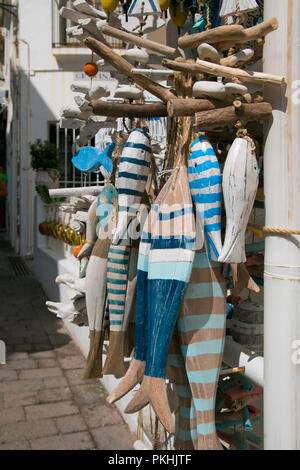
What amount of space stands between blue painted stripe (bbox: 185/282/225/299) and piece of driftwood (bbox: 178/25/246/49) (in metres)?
0.67

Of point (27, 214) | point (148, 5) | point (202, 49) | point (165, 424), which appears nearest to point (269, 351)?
point (165, 424)

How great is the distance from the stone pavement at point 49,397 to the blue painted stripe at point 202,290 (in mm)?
1942

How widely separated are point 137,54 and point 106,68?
0.76 metres

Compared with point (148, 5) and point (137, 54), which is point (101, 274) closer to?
point (137, 54)

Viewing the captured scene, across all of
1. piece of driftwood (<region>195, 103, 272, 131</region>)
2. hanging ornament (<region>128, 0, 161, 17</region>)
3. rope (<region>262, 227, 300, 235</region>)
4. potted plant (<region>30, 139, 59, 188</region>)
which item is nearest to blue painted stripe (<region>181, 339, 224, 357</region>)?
rope (<region>262, 227, 300, 235</region>)

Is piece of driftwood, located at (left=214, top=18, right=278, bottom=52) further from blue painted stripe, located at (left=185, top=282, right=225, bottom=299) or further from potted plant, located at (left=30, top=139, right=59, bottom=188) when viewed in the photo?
potted plant, located at (left=30, top=139, right=59, bottom=188)

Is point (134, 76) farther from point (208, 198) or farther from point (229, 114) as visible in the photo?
point (208, 198)

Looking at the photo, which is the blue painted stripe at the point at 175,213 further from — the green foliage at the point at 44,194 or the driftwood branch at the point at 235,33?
the green foliage at the point at 44,194

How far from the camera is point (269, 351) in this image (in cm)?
127

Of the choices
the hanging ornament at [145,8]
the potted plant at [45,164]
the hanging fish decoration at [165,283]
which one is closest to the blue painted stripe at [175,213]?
the hanging fish decoration at [165,283]

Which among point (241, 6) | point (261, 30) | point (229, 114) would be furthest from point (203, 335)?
point (241, 6)

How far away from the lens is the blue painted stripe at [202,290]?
1.31 meters

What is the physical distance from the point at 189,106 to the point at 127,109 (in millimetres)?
241

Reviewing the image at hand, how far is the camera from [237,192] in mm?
1212
